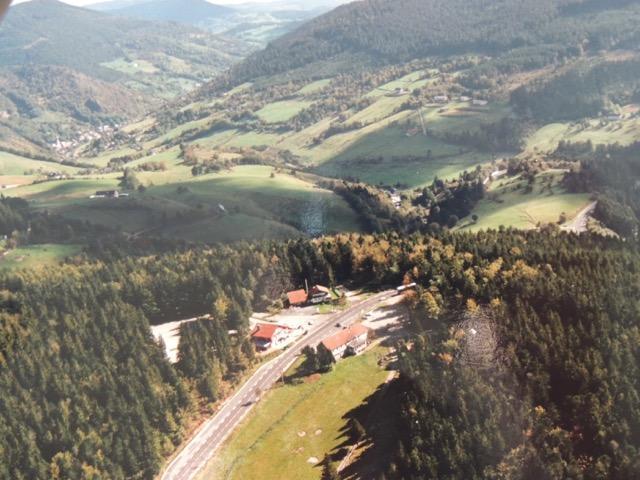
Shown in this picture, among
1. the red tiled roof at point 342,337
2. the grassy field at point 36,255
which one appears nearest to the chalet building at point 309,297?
the red tiled roof at point 342,337

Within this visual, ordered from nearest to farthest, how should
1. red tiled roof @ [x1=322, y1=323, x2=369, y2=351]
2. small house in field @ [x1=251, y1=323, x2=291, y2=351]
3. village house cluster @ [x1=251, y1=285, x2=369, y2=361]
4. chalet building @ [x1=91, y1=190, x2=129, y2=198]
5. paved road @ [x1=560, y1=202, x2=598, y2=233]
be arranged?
red tiled roof @ [x1=322, y1=323, x2=369, y2=351] → village house cluster @ [x1=251, y1=285, x2=369, y2=361] → small house in field @ [x1=251, y1=323, x2=291, y2=351] → paved road @ [x1=560, y1=202, x2=598, y2=233] → chalet building @ [x1=91, y1=190, x2=129, y2=198]

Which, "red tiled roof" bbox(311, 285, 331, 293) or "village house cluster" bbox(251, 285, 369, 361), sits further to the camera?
"red tiled roof" bbox(311, 285, 331, 293)

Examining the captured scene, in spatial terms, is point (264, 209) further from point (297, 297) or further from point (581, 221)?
point (297, 297)

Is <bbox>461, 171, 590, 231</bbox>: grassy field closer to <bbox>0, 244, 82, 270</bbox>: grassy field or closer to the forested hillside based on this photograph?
the forested hillside

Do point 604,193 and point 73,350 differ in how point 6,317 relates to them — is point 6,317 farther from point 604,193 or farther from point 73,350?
point 604,193

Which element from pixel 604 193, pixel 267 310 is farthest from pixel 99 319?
pixel 604 193

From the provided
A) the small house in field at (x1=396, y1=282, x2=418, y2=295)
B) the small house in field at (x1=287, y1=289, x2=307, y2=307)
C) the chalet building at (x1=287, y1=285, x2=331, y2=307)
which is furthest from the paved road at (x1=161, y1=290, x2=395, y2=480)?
the small house in field at (x1=287, y1=289, x2=307, y2=307)
